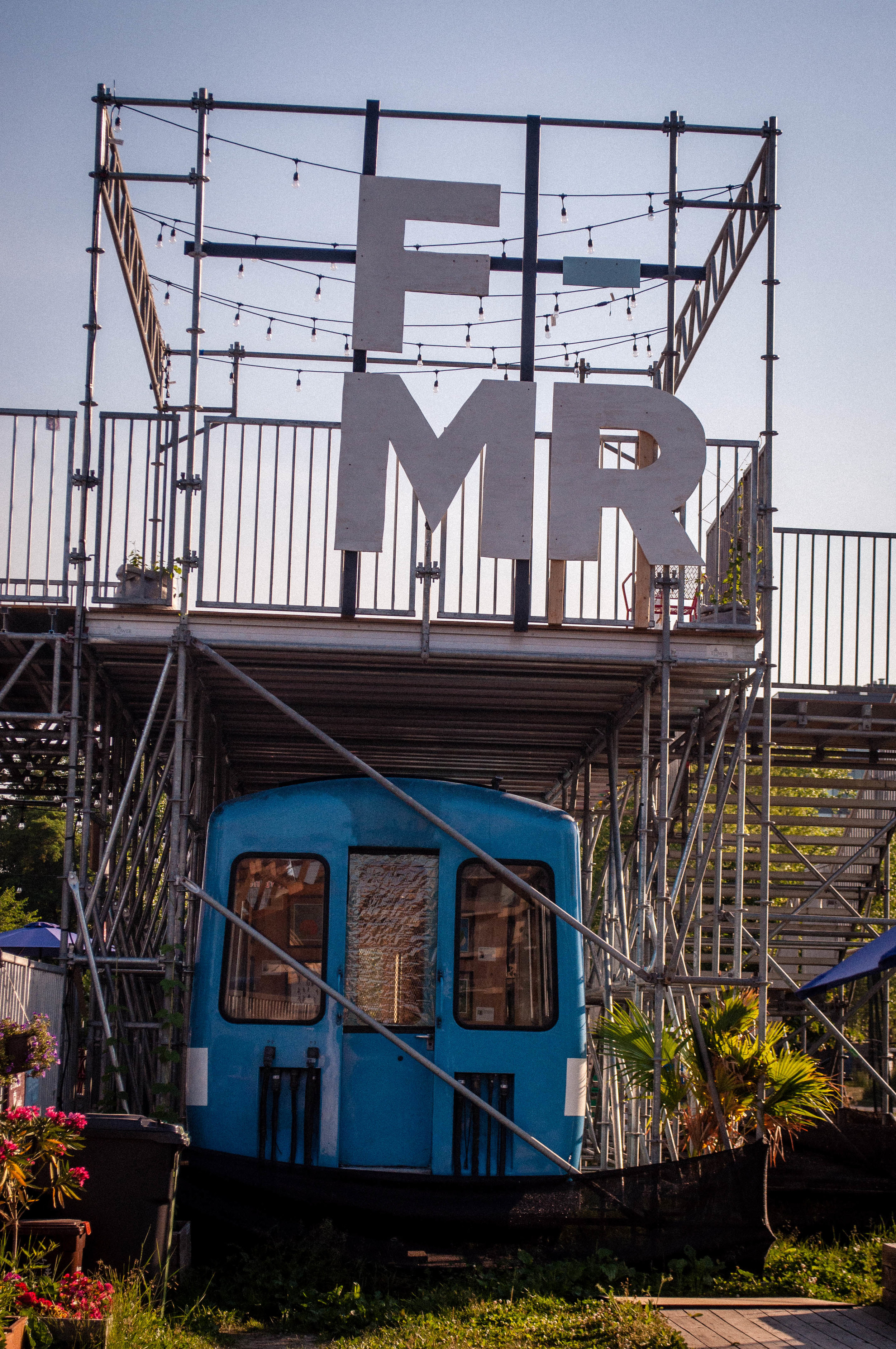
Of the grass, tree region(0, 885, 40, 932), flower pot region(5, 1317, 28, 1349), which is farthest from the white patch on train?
tree region(0, 885, 40, 932)

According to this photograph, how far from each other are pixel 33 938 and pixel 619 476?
10.2m

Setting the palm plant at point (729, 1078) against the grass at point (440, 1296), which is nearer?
the grass at point (440, 1296)

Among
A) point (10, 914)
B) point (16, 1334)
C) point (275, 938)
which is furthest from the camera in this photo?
point (10, 914)

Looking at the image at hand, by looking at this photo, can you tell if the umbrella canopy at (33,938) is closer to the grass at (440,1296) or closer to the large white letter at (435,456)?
the large white letter at (435,456)

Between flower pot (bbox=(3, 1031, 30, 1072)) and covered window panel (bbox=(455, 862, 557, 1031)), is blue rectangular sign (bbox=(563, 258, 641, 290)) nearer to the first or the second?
covered window panel (bbox=(455, 862, 557, 1031))

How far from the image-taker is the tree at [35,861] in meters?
38.4

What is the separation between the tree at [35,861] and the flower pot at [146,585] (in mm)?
29568

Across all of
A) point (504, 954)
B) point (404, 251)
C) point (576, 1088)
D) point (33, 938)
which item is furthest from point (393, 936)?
point (33, 938)

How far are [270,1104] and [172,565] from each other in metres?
3.79

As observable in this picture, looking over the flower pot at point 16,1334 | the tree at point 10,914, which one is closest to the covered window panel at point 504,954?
the flower pot at point 16,1334

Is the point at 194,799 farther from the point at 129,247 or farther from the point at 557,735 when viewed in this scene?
the point at 129,247

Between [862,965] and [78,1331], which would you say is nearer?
[78,1331]

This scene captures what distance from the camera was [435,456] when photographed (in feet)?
33.7

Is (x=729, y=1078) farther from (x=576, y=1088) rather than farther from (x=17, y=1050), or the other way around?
(x=17, y=1050)
